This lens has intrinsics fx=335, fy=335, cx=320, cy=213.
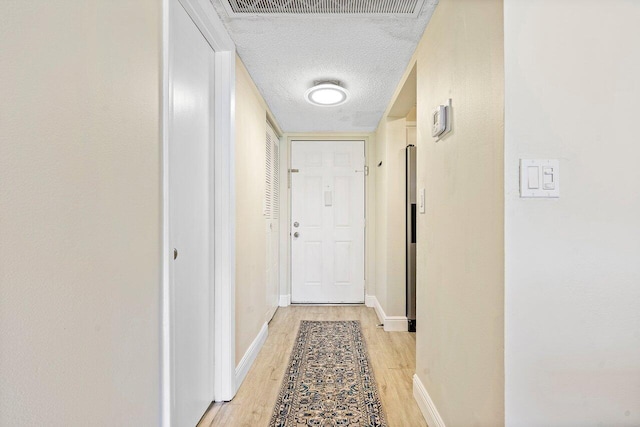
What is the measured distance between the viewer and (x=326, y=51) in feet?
7.00

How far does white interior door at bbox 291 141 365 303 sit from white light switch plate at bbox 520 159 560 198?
3200 mm

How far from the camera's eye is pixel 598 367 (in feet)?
3.40

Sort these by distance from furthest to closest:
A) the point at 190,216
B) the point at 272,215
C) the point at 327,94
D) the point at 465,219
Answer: the point at 272,215
the point at 327,94
the point at 190,216
the point at 465,219

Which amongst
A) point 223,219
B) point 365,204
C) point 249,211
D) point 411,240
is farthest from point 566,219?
point 365,204

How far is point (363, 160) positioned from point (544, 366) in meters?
3.39

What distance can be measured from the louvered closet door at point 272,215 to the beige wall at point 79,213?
223 centimetres

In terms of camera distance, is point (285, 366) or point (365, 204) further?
point (365, 204)

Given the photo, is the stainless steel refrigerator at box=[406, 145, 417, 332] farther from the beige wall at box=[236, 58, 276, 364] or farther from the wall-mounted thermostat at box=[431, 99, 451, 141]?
the wall-mounted thermostat at box=[431, 99, 451, 141]

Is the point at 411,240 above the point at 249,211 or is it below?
below

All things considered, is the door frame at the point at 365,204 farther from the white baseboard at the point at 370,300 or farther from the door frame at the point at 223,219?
the door frame at the point at 223,219

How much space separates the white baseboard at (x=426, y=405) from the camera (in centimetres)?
165

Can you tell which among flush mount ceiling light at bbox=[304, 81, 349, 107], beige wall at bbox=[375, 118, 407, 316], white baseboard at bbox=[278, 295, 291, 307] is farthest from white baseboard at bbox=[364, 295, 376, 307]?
flush mount ceiling light at bbox=[304, 81, 349, 107]

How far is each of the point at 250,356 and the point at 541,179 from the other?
7.17ft

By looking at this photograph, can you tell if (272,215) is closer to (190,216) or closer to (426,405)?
(190,216)
